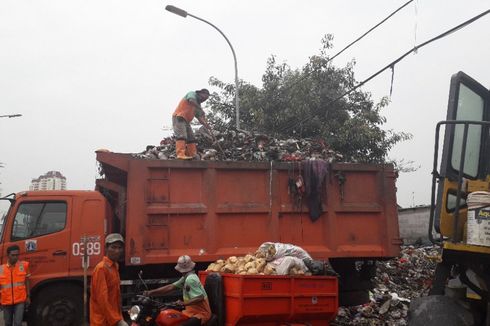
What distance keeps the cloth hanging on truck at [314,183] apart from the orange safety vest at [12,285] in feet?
13.1

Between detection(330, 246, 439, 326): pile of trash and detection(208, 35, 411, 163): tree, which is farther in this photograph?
detection(208, 35, 411, 163): tree

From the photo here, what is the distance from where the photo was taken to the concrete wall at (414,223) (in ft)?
52.2

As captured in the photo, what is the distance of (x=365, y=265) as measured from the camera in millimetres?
7707

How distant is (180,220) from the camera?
22.1ft

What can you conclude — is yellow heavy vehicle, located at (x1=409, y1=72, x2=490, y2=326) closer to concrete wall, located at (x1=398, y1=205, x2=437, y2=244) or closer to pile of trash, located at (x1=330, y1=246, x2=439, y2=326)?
pile of trash, located at (x1=330, y1=246, x2=439, y2=326)

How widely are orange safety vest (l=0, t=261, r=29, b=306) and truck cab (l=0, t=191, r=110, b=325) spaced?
23cm

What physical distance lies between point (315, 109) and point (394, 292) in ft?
22.4

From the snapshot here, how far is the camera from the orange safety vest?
622cm

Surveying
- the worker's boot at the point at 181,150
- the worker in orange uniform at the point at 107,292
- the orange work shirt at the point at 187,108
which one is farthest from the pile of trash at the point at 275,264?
the orange work shirt at the point at 187,108

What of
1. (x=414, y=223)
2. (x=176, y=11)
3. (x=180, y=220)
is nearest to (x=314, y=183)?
(x=180, y=220)

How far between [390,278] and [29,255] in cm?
697

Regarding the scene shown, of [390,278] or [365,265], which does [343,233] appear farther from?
[390,278]

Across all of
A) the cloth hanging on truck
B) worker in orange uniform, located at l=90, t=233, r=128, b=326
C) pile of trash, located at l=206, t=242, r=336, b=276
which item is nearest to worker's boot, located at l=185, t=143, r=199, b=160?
the cloth hanging on truck

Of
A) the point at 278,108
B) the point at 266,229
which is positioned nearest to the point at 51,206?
the point at 266,229
